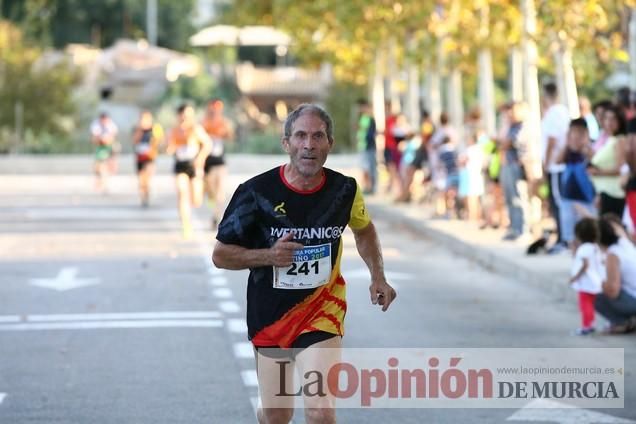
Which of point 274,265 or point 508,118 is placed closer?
point 274,265

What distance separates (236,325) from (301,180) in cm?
703

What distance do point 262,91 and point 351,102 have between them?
1810 centimetres

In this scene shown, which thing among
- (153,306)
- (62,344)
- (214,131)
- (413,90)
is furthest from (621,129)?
(413,90)

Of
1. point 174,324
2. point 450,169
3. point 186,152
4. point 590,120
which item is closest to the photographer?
point 174,324

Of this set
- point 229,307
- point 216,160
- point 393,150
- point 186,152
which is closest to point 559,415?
point 229,307

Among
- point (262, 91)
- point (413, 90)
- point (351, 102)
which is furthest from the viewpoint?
point (262, 91)

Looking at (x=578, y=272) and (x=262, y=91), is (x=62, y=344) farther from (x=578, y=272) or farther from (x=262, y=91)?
(x=262, y=91)

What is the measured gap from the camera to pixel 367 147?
3378 centimetres

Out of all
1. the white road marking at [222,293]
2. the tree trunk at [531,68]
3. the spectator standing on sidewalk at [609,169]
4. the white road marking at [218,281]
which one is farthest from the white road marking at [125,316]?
the tree trunk at [531,68]

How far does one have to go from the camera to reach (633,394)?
10.8 m

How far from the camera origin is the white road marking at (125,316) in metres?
15.0

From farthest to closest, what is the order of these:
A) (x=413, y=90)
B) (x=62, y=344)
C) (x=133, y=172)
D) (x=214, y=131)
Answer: (x=133, y=172) < (x=413, y=90) < (x=214, y=131) < (x=62, y=344)

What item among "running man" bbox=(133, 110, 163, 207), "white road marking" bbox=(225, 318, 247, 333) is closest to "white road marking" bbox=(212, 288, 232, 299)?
"white road marking" bbox=(225, 318, 247, 333)

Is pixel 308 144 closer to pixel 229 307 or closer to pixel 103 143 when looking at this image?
pixel 229 307
